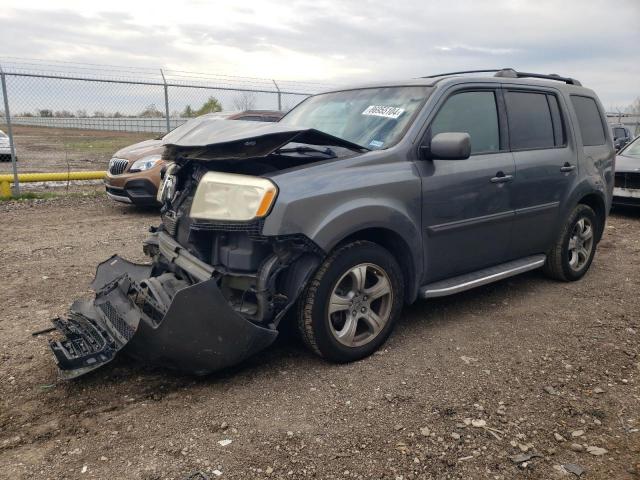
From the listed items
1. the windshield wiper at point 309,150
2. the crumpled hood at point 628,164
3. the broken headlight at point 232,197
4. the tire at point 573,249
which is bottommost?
the tire at point 573,249

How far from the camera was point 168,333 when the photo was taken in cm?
284

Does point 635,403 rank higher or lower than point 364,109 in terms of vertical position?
lower

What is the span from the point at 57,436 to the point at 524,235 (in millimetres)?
3719

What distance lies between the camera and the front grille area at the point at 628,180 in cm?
894

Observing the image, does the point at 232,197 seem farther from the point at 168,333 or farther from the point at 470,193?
the point at 470,193

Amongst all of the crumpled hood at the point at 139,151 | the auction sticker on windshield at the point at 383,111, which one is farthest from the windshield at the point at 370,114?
the crumpled hood at the point at 139,151

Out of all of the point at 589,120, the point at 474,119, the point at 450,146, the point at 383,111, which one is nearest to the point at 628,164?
the point at 589,120

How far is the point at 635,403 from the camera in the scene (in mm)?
3096

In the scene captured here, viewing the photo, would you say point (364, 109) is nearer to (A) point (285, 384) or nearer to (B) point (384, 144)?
(B) point (384, 144)

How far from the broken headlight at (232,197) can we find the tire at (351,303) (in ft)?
1.78

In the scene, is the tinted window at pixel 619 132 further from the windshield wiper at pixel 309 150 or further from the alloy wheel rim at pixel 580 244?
the windshield wiper at pixel 309 150

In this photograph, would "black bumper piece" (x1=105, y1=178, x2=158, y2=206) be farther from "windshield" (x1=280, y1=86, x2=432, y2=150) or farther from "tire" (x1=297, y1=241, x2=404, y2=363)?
"tire" (x1=297, y1=241, x2=404, y2=363)

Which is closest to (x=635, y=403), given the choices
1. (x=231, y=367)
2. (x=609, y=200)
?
(x=231, y=367)

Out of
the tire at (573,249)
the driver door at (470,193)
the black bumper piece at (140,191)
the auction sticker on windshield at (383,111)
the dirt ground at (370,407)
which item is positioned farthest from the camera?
the black bumper piece at (140,191)
